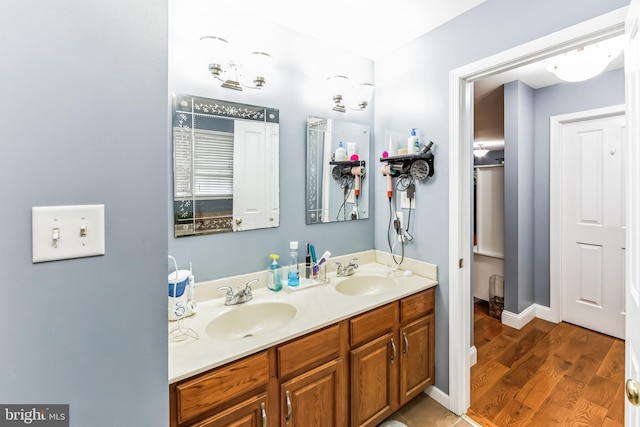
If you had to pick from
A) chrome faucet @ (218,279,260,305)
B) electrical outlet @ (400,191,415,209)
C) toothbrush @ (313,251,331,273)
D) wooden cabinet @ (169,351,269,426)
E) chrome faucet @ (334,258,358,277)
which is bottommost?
wooden cabinet @ (169,351,269,426)

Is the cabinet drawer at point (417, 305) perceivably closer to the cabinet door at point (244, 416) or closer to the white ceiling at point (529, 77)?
the cabinet door at point (244, 416)

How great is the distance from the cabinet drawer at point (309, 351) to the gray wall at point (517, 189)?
7.56 ft

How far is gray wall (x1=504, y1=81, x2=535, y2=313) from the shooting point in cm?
265

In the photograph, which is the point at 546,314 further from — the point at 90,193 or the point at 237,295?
the point at 90,193

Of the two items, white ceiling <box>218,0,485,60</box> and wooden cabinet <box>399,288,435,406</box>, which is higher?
white ceiling <box>218,0,485,60</box>

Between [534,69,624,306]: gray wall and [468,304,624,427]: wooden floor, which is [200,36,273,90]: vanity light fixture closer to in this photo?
[468,304,624,427]: wooden floor

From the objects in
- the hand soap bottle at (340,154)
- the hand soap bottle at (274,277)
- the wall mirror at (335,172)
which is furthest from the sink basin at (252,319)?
the hand soap bottle at (340,154)

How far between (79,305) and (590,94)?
377cm

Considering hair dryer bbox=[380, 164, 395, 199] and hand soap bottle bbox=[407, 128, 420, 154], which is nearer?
hand soap bottle bbox=[407, 128, 420, 154]

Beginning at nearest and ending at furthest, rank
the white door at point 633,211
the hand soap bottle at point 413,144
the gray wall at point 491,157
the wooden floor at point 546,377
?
1. the white door at point 633,211
2. the wooden floor at point 546,377
3. the hand soap bottle at point 413,144
4. the gray wall at point 491,157

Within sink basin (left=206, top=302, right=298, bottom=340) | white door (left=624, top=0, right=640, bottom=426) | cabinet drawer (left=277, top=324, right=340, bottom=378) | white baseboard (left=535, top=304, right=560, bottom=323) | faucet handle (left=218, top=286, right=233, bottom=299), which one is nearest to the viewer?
white door (left=624, top=0, right=640, bottom=426)

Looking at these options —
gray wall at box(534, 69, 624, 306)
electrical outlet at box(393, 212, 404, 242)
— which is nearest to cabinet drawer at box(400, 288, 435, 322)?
electrical outlet at box(393, 212, 404, 242)

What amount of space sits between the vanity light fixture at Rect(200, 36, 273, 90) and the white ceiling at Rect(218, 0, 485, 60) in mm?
288

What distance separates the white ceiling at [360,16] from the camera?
1.52 m
